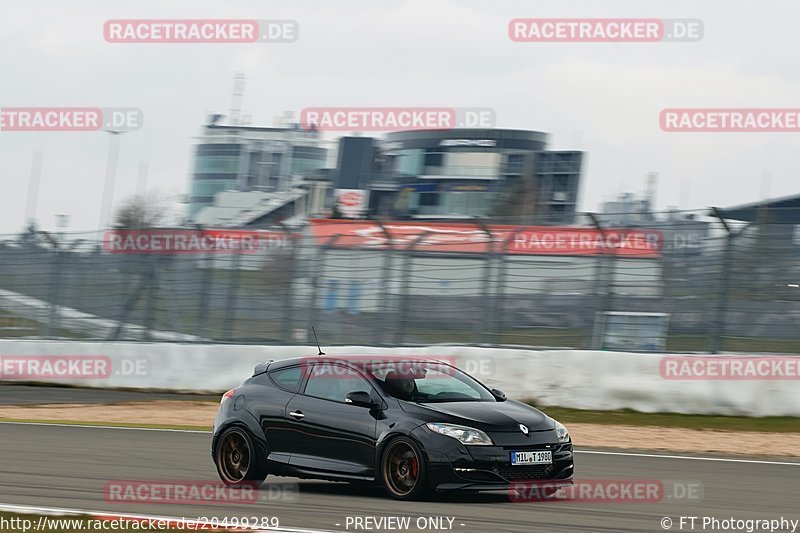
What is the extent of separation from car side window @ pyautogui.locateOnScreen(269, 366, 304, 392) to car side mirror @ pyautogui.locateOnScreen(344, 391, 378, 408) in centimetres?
75

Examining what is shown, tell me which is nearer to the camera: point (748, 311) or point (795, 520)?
point (795, 520)

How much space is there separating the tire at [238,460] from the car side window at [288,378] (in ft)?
1.63

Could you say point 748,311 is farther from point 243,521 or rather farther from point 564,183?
point 564,183

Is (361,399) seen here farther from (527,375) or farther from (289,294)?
(289,294)

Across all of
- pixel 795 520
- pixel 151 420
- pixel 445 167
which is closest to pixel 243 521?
pixel 795 520

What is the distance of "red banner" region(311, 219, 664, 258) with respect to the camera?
18141 millimetres

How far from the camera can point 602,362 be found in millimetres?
18422

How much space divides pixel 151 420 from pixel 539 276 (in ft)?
20.2

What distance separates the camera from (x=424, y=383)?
32.5 ft

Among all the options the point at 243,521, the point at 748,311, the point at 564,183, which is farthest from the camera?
the point at 564,183

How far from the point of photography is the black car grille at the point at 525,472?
9.09 metres

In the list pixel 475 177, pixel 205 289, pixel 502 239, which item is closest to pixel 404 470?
A: pixel 502 239

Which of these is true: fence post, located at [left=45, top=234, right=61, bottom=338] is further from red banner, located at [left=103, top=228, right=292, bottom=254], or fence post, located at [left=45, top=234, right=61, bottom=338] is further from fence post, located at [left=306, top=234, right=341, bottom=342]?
fence post, located at [left=306, top=234, right=341, bottom=342]

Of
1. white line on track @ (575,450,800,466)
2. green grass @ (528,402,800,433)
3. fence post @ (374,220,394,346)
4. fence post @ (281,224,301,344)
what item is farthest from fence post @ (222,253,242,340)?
white line on track @ (575,450,800,466)
